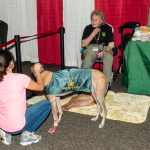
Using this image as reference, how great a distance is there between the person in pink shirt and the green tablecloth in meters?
1.85

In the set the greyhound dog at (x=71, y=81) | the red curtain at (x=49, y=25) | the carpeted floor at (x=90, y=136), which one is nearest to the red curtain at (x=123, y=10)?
the red curtain at (x=49, y=25)

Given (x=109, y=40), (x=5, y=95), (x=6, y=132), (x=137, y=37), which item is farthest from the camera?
(x=109, y=40)

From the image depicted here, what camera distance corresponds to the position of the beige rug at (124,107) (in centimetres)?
374

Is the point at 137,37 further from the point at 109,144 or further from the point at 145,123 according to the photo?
the point at 109,144

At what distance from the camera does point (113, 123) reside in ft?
11.8

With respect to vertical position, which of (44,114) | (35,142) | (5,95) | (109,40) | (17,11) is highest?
(17,11)

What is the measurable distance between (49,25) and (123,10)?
1567 millimetres

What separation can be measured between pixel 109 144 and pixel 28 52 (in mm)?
3876

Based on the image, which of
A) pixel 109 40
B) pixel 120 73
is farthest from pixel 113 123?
pixel 120 73

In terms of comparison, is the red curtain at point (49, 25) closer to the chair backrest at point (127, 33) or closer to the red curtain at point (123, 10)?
the red curtain at point (123, 10)

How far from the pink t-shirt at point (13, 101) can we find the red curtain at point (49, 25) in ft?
9.84

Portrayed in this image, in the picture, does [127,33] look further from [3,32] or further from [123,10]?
[3,32]

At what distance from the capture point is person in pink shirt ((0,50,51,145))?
2707 millimetres

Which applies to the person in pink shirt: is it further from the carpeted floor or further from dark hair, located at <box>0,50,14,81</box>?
the carpeted floor
